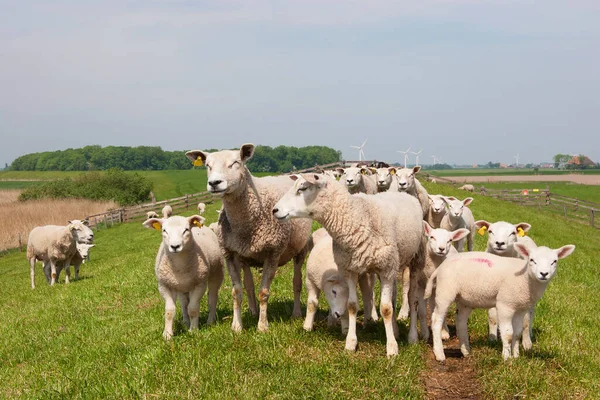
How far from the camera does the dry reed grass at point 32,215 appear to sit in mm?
30894

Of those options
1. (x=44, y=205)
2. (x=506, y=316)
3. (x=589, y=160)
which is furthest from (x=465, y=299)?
(x=589, y=160)

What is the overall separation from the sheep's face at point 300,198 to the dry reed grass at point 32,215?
90.4 ft

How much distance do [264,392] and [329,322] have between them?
247 centimetres

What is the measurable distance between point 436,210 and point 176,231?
6179 millimetres

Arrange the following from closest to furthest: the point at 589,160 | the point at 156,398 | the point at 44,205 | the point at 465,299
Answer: the point at 156,398 → the point at 465,299 → the point at 44,205 → the point at 589,160

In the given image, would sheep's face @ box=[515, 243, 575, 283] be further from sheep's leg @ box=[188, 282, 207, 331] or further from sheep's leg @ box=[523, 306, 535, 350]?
sheep's leg @ box=[188, 282, 207, 331]

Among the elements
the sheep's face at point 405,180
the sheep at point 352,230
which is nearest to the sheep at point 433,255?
the sheep at point 352,230

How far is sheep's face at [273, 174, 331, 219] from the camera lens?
5.84 metres

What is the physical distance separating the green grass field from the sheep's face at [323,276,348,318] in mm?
357

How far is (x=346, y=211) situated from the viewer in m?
6.07

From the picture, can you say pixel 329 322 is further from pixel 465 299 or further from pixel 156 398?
pixel 156 398

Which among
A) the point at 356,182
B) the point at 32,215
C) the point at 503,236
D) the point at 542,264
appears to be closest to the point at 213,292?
the point at 503,236

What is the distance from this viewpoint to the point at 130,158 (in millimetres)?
135250

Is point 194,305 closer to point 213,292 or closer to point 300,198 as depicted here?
point 213,292
